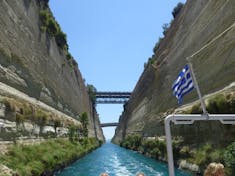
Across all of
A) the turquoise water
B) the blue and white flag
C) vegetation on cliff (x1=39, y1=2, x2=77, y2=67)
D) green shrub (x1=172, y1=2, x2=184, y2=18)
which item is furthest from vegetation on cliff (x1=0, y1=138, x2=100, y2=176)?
green shrub (x1=172, y1=2, x2=184, y2=18)

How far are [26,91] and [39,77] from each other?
549 cm

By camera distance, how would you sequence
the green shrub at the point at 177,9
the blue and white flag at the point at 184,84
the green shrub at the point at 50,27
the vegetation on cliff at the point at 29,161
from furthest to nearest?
the green shrub at the point at 177,9 < the green shrub at the point at 50,27 < the vegetation on cliff at the point at 29,161 < the blue and white flag at the point at 184,84

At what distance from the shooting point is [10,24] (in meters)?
23.1

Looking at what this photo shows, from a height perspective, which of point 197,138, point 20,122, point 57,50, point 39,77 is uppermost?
point 57,50

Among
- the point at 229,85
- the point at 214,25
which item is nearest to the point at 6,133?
the point at 229,85

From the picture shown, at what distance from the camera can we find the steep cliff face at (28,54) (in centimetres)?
2100

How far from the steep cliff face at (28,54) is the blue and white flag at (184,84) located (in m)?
13.8

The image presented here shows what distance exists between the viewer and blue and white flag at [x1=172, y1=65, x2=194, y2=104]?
22.4ft

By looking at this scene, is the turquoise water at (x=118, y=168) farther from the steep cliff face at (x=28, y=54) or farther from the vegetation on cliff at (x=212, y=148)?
the steep cliff face at (x=28, y=54)

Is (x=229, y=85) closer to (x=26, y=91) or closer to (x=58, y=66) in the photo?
(x=26, y=91)

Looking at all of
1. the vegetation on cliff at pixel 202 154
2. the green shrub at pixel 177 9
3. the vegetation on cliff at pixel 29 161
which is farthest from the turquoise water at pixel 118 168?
the green shrub at pixel 177 9

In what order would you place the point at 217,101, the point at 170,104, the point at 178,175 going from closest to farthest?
the point at 217,101 < the point at 178,175 < the point at 170,104

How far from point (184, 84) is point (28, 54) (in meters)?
21.9

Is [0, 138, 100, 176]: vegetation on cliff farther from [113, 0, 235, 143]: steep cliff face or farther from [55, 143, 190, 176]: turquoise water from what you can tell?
[113, 0, 235, 143]: steep cliff face
